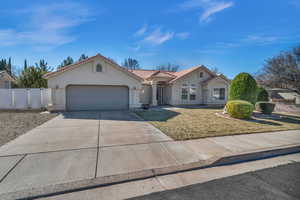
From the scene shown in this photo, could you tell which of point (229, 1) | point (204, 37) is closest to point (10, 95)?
point (229, 1)

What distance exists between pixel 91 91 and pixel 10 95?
653cm

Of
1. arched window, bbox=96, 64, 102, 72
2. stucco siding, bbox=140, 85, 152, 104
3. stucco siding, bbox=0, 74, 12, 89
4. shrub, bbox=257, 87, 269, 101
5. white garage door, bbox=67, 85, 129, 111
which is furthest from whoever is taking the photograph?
stucco siding, bbox=0, 74, 12, 89

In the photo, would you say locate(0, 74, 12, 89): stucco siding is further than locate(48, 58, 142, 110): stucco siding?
Yes

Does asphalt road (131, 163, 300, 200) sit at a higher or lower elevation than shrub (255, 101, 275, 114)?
lower

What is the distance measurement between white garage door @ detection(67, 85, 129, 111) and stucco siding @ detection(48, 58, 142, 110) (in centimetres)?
43

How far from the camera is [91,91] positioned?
12094mm

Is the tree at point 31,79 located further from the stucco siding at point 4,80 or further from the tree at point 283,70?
the tree at point 283,70

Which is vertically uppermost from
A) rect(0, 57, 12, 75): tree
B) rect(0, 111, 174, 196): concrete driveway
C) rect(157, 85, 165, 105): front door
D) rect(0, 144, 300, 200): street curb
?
rect(0, 57, 12, 75): tree

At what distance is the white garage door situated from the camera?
11734 mm

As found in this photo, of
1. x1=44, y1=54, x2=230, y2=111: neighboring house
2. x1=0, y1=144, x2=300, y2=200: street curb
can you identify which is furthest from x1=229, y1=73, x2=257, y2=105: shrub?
x1=44, y1=54, x2=230, y2=111: neighboring house

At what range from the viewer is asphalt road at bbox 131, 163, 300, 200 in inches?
94.9

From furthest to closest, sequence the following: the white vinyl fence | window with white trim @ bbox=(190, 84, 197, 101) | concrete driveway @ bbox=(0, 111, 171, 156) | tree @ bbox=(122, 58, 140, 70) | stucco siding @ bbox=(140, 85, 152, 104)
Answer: tree @ bbox=(122, 58, 140, 70)
window with white trim @ bbox=(190, 84, 197, 101)
stucco siding @ bbox=(140, 85, 152, 104)
the white vinyl fence
concrete driveway @ bbox=(0, 111, 171, 156)

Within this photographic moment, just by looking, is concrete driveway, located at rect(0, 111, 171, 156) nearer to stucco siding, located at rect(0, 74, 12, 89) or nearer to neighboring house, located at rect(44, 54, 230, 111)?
neighboring house, located at rect(44, 54, 230, 111)

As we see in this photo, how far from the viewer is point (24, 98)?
1164 centimetres
